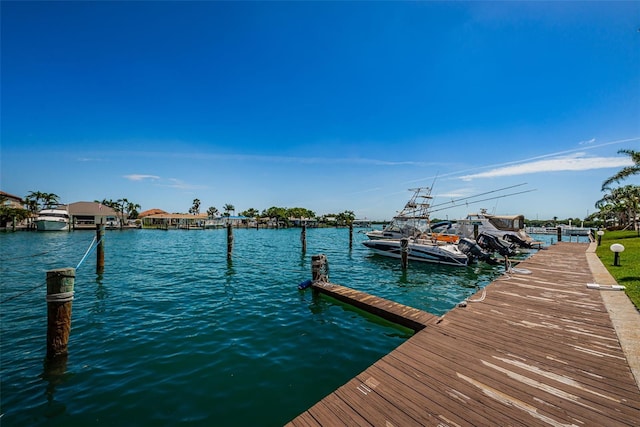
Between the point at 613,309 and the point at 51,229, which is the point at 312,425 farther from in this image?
the point at 51,229

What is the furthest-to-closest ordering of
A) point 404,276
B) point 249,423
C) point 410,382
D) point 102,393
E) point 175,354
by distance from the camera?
point 404,276 < point 175,354 < point 102,393 < point 249,423 < point 410,382

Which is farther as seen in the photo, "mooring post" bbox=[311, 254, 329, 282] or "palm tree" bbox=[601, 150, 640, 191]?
"palm tree" bbox=[601, 150, 640, 191]

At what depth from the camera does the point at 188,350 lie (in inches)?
278

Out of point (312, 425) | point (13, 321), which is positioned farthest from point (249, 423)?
point (13, 321)

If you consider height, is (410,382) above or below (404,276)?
above

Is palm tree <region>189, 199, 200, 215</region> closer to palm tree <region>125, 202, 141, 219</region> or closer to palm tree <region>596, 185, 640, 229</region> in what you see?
palm tree <region>125, 202, 141, 219</region>

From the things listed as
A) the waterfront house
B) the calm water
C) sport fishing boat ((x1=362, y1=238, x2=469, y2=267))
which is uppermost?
the waterfront house

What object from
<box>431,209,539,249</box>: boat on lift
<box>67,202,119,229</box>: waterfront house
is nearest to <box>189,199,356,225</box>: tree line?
<box>67,202,119,229</box>: waterfront house

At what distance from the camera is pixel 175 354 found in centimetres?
682

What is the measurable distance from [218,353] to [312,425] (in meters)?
4.48

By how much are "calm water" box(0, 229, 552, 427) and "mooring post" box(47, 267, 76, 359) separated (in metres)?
0.39

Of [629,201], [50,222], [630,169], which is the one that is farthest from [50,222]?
[629,201]

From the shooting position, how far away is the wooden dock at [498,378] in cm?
345

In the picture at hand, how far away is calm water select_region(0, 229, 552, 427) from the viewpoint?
4.92 metres
